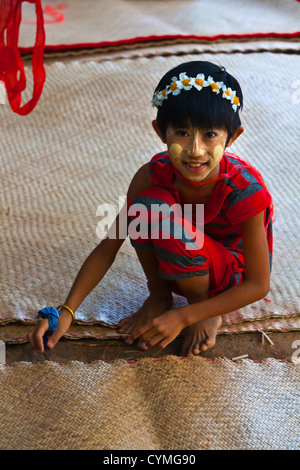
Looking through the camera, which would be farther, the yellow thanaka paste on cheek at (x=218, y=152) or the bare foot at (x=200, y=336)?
the bare foot at (x=200, y=336)

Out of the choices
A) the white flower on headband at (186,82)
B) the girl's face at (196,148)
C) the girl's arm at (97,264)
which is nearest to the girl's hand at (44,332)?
the girl's arm at (97,264)

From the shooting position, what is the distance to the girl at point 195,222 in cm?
105

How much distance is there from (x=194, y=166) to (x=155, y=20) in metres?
1.80

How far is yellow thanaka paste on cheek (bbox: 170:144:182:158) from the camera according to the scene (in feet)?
3.47

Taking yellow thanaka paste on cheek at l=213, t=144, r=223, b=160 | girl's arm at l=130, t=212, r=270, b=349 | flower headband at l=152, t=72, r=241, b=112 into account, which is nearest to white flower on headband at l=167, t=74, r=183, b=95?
flower headband at l=152, t=72, r=241, b=112

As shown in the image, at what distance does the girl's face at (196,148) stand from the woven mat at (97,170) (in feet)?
1.27

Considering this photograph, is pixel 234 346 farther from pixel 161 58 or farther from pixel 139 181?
pixel 161 58

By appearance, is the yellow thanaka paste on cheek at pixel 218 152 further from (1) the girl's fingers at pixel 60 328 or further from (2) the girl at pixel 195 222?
(1) the girl's fingers at pixel 60 328

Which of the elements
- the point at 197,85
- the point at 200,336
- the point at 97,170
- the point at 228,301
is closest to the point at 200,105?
the point at 197,85

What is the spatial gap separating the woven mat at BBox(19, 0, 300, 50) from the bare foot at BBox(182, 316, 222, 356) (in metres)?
1.51

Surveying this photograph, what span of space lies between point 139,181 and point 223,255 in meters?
0.22

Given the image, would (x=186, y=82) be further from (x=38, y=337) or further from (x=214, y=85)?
(x=38, y=337)

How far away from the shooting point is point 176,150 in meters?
1.06

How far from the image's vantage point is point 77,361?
120 cm
